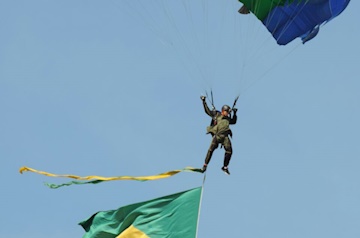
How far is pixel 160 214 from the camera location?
5959cm

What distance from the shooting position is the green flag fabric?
2329 inches

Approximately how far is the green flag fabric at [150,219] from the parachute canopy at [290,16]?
14.3 feet

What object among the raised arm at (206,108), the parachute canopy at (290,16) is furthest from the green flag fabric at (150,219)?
the parachute canopy at (290,16)

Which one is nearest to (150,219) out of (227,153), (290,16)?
(227,153)

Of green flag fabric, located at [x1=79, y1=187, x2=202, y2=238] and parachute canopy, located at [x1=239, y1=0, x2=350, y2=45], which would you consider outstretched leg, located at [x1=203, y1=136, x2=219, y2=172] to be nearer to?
green flag fabric, located at [x1=79, y1=187, x2=202, y2=238]

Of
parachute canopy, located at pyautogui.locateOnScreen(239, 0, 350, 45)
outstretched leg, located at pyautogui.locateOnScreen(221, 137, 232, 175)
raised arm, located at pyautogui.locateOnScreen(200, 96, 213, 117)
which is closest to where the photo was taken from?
outstretched leg, located at pyautogui.locateOnScreen(221, 137, 232, 175)

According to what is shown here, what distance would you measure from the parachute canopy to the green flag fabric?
4.35 meters

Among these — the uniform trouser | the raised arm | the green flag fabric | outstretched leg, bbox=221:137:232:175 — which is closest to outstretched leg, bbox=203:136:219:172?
the uniform trouser

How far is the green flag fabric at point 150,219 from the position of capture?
194ft

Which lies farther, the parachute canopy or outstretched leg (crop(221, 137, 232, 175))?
the parachute canopy

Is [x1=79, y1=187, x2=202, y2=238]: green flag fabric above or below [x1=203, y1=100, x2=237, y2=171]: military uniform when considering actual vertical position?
below

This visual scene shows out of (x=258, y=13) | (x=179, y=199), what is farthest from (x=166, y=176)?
(x=258, y=13)

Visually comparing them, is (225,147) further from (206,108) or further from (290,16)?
(290,16)

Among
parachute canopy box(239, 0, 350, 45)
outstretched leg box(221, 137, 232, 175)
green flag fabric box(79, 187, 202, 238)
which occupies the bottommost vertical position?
green flag fabric box(79, 187, 202, 238)
